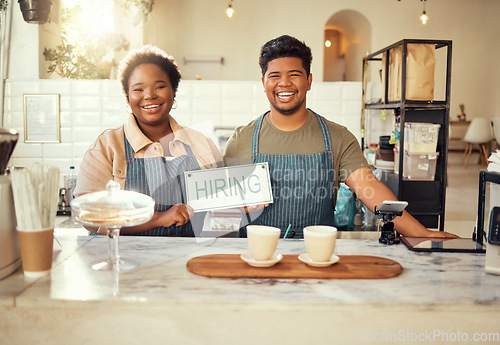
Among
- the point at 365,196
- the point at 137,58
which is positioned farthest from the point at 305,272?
the point at 137,58

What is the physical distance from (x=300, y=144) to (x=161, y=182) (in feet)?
2.50

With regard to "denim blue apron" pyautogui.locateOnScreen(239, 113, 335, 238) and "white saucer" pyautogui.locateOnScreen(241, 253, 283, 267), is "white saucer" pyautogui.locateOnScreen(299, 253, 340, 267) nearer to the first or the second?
"white saucer" pyautogui.locateOnScreen(241, 253, 283, 267)

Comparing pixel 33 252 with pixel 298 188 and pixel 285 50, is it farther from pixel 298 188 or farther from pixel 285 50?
pixel 285 50

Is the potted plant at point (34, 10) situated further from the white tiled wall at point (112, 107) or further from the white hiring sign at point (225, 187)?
the white hiring sign at point (225, 187)

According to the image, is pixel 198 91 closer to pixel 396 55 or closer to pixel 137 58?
pixel 396 55

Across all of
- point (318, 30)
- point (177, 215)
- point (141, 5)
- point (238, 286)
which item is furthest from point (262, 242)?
point (318, 30)

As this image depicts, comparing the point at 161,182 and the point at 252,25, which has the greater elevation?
the point at 252,25

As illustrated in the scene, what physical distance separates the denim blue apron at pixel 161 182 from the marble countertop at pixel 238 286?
2.16 feet

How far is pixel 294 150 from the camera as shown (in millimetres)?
2566

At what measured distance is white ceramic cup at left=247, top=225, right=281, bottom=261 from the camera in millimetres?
1413

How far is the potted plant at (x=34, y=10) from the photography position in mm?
3699

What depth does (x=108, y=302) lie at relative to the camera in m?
1.23

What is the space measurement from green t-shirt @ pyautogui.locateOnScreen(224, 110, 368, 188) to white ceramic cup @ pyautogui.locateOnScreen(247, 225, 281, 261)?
1.14 metres

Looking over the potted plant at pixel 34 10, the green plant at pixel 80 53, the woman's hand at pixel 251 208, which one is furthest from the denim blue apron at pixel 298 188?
the green plant at pixel 80 53
